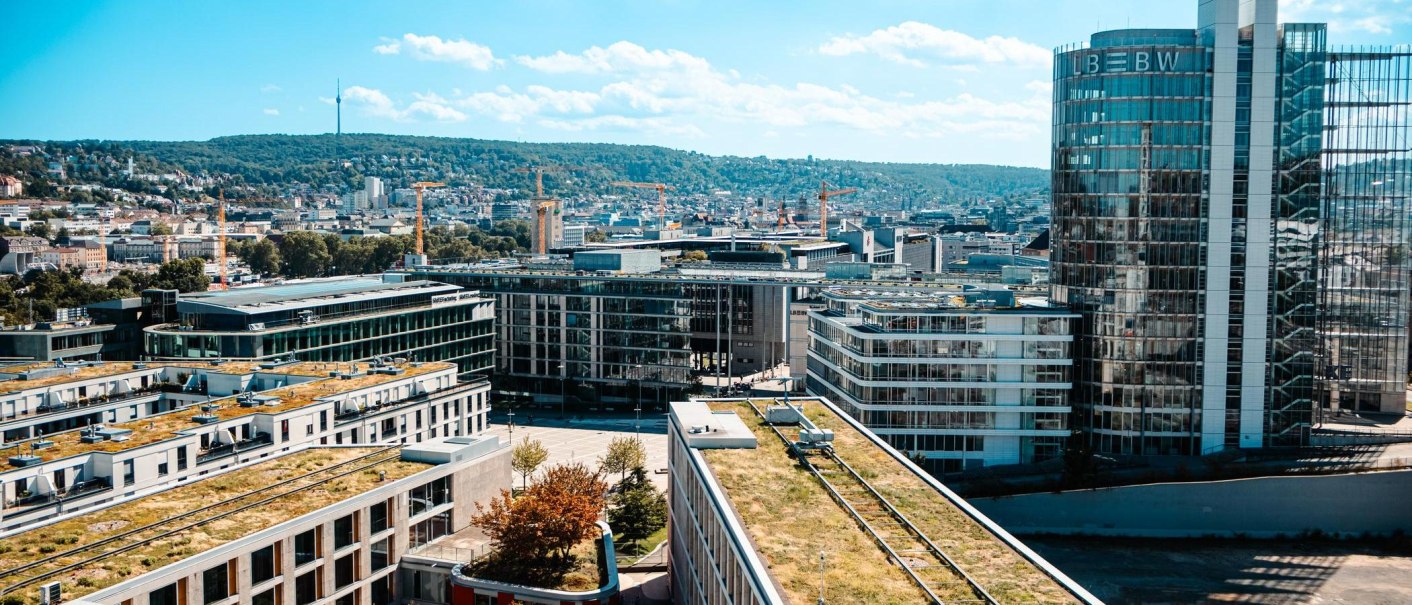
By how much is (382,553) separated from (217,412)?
16451 mm

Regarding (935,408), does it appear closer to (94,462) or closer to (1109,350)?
(1109,350)

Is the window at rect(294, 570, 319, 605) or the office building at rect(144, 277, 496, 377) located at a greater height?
the office building at rect(144, 277, 496, 377)

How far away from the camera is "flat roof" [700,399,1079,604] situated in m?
32.7

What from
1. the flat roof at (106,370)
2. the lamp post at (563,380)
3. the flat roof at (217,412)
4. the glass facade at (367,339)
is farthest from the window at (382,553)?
the lamp post at (563,380)

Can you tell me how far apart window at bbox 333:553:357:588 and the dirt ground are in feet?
128

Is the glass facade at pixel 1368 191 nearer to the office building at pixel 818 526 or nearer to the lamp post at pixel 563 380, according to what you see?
the office building at pixel 818 526

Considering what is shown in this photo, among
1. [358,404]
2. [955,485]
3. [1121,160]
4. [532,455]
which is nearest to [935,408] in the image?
[955,485]

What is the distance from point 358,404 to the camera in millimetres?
65750

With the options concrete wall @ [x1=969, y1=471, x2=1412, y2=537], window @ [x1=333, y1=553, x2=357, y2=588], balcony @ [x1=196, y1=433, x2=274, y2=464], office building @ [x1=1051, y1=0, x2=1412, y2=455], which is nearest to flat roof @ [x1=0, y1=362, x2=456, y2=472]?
balcony @ [x1=196, y1=433, x2=274, y2=464]

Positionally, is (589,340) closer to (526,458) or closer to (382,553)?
(526,458)

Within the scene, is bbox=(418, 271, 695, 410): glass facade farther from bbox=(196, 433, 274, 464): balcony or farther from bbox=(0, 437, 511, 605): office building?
bbox=(196, 433, 274, 464): balcony

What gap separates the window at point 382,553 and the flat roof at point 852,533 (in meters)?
13.3

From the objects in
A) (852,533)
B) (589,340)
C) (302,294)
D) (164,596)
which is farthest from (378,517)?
(589,340)

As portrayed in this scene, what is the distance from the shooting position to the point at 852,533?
126 ft
